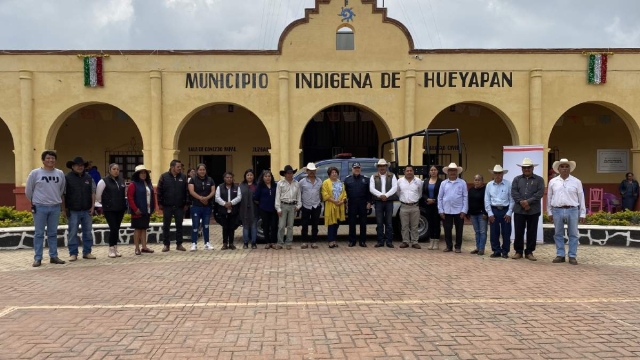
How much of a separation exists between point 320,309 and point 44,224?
17.9 feet

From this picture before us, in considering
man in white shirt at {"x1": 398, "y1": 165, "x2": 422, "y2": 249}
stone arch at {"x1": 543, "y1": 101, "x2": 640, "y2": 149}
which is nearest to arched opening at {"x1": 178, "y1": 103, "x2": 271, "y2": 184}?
man in white shirt at {"x1": 398, "y1": 165, "x2": 422, "y2": 249}

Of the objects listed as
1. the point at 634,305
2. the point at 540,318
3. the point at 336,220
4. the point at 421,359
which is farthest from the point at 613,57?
the point at 421,359

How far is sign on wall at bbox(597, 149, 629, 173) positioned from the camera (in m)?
17.9

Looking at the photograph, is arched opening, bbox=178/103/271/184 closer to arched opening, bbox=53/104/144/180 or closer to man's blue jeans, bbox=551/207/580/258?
arched opening, bbox=53/104/144/180

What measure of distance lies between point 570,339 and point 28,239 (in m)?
10.1

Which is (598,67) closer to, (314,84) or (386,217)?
(314,84)

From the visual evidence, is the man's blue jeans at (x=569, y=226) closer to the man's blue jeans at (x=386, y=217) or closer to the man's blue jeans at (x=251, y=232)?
the man's blue jeans at (x=386, y=217)

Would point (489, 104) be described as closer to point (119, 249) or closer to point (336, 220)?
point (336, 220)

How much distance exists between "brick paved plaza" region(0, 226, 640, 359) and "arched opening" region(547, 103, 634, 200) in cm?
1061

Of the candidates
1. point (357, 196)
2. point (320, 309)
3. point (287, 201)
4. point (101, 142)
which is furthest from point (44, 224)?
point (101, 142)

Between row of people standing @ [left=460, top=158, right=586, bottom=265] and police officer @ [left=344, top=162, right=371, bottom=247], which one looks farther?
police officer @ [left=344, top=162, right=371, bottom=247]

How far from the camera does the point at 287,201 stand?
32.7 ft

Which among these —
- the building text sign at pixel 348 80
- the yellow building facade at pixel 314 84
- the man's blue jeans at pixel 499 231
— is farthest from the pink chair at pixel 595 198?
the man's blue jeans at pixel 499 231

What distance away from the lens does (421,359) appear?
13.7 ft
